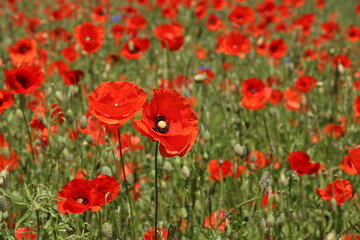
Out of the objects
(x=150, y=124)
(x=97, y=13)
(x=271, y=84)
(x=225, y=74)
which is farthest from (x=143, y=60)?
(x=150, y=124)

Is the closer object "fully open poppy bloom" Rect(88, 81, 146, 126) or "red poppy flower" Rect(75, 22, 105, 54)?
"fully open poppy bloom" Rect(88, 81, 146, 126)

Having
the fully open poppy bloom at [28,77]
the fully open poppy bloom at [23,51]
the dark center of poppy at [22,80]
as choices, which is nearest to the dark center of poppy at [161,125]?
the fully open poppy bloom at [28,77]

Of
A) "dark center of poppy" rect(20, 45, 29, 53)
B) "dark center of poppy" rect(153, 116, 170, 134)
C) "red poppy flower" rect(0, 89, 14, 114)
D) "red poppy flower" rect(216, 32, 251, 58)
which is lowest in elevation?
"dark center of poppy" rect(20, 45, 29, 53)

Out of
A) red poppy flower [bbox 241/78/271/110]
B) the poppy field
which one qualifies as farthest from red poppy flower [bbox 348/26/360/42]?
red poppy flower [bbox 241/78/271/110]

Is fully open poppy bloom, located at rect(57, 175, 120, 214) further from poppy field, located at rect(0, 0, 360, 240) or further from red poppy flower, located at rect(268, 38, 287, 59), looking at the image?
red poppy flower, located at rect(268, 38, 287, 59)

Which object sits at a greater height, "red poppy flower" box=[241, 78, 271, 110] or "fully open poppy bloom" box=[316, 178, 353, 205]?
"red poppy flower" box=[241, 78, 271, 110]

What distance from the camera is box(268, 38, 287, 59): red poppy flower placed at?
3875 mm

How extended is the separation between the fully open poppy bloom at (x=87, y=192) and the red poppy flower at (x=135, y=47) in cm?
213

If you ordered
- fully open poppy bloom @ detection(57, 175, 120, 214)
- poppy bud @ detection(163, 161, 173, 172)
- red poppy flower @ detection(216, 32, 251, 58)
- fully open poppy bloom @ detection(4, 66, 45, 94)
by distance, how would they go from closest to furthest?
fully open poppy bloom @ detection(57, 175, 120, 214) → poppy bud @ detection(163, 161, 173, 172) → fully open poppy bloom @ detection(4, 66, 45, 94) → red poppy flower @ detection(216, 32, 251, 58)

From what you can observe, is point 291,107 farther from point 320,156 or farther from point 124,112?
point 124,112

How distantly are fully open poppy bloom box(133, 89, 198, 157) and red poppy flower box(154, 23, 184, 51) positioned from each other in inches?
69.6

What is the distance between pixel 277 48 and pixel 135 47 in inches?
48.5

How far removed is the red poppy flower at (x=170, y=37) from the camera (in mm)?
3172

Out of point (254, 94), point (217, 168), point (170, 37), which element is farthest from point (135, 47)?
point (217, 168)
